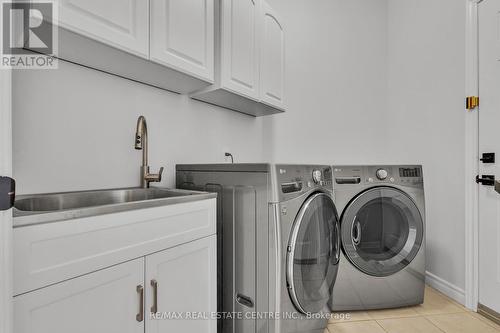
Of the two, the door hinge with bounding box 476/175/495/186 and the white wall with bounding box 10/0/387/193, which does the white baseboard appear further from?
the white wall with bounding box 10/0/387/193

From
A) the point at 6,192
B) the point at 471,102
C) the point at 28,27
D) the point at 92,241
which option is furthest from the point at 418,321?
the point at 28,27

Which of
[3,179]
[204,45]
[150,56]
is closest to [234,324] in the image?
[3,179]

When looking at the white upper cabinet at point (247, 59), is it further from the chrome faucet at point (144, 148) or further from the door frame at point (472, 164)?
the door frame at point (472, 164)

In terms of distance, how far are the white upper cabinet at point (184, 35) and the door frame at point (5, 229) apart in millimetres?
733

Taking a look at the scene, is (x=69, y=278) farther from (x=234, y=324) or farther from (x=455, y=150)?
(x=455, y=150)

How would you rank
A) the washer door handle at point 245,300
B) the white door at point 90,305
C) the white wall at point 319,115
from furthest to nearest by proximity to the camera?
the washer door handle at point 245,300, the white wall at point 319,115, the white door at point 90,305

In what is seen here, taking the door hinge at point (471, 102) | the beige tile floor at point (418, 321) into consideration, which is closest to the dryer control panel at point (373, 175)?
the door hinge at point (471, 102)

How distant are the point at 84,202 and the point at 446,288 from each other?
2.83m

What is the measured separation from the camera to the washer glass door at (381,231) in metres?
1.90

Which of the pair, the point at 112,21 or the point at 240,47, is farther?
the point at 240,47

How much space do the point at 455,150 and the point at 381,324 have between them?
Result: 1.54 meters

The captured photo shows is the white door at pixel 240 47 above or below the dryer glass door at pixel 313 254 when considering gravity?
above

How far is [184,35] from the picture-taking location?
4.60 feet

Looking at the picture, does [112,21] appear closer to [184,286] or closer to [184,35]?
[184,35]
